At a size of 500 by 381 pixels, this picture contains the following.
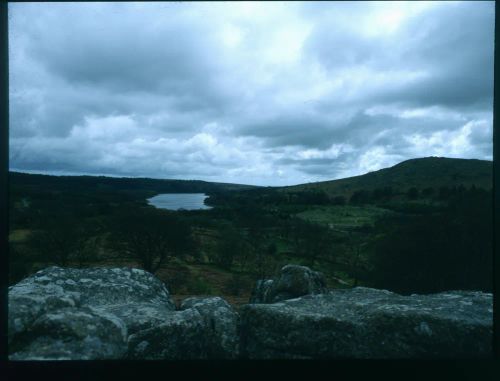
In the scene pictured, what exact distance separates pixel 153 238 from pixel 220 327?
15815 mm

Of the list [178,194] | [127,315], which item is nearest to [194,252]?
[178,194]

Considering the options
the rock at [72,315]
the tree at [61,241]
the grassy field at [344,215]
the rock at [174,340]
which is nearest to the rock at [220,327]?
the rock at [174,340]

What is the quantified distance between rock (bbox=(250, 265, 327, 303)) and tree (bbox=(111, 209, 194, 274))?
13.7m

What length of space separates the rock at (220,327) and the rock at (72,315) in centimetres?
62

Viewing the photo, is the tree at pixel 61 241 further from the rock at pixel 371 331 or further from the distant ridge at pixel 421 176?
the rock at pixel 371 331

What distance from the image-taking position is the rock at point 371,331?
349 cm

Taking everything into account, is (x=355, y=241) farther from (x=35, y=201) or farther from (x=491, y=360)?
(x=491, y=360)

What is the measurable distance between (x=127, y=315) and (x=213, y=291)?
1184 cm

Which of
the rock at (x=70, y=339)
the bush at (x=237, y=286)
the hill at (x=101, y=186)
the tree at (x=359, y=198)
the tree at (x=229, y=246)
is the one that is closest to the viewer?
the rock at (x=70, y=339)

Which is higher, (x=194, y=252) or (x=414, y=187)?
(x=414, y=187)

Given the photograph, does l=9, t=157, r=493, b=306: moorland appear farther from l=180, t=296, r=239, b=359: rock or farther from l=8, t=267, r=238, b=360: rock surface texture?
l=180, t=296, r=239, b=359: rock

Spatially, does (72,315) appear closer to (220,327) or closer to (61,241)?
(220,327)

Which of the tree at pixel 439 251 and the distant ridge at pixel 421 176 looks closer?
the tree at pixel 439 251

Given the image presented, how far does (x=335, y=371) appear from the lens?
2717 mm
